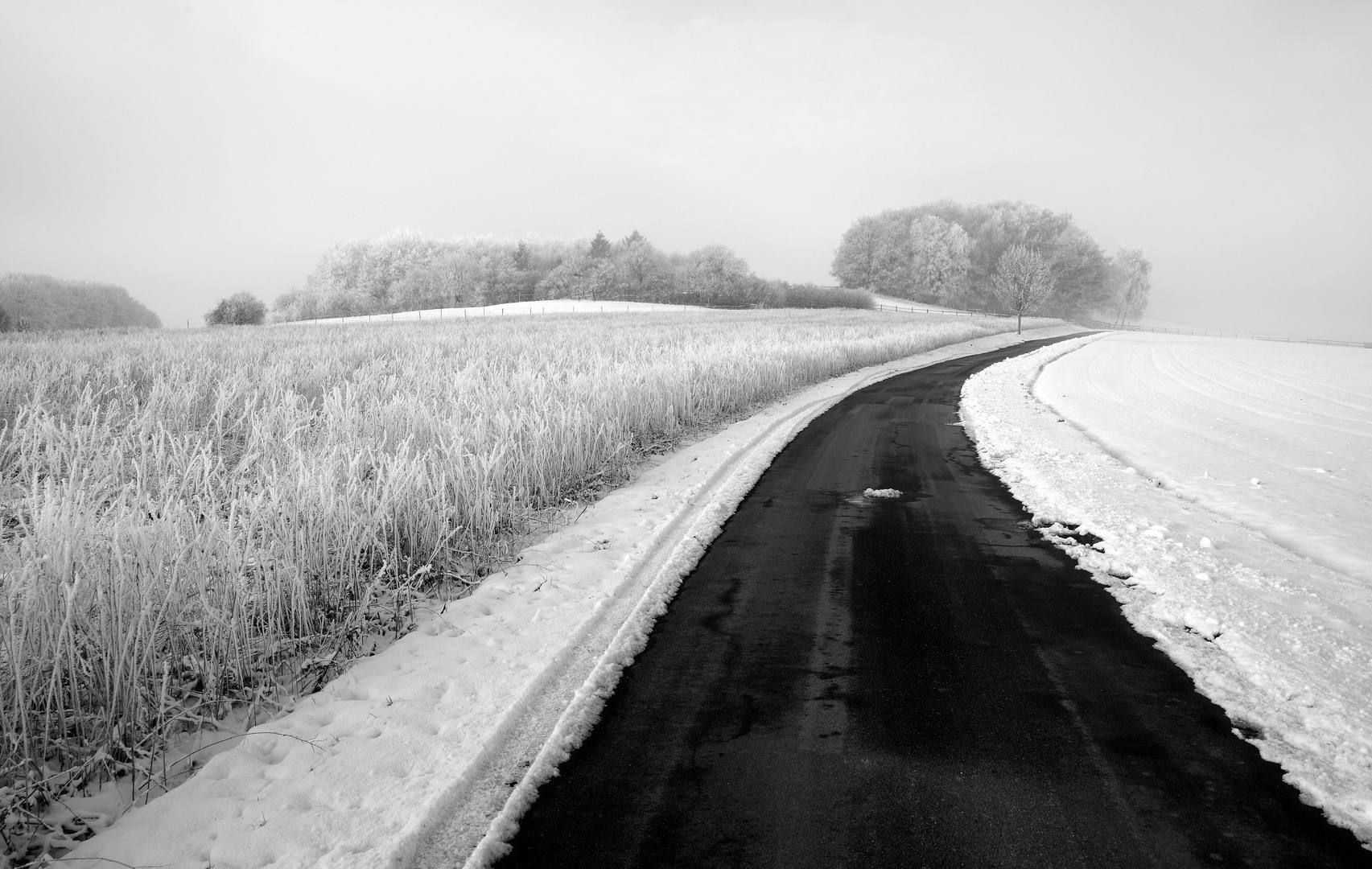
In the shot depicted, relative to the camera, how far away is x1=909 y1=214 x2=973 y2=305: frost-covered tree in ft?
257

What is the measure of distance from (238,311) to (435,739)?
6539 cm

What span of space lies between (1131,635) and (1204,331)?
104 meters

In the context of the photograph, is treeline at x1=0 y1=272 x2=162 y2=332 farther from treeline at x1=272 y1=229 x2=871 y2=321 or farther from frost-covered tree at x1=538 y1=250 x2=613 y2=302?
frost-covered tree at x1=538 y1=250 x2=613 y2=302

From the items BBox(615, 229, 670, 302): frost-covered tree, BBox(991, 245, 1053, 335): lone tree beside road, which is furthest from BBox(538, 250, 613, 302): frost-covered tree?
BBox(991, 245, 1053, 335): lone tree beside road

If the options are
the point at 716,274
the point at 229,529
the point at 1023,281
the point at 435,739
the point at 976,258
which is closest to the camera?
the point at 435,739

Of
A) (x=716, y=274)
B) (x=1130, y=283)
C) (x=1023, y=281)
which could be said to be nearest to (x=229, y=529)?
(x=1023, y=281)

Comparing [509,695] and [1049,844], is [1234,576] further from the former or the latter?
[509,695]

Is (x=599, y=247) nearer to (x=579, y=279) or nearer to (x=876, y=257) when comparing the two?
(x=579, y=279)

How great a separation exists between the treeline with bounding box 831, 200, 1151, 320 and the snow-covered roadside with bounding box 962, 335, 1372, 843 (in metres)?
78.5

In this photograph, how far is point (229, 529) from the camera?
321 centimetres

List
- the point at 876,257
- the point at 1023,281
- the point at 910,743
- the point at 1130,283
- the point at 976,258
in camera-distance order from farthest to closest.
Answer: the point at 1130,283, the point at 976,258, the point at 876,257, the point at 1023,281, the point at 910,743

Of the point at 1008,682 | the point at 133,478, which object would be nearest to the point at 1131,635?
the point at 1008,682

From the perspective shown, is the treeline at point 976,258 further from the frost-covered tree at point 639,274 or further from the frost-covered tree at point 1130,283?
the frost-covered tree at point 639,274

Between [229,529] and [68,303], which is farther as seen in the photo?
[68,303]
